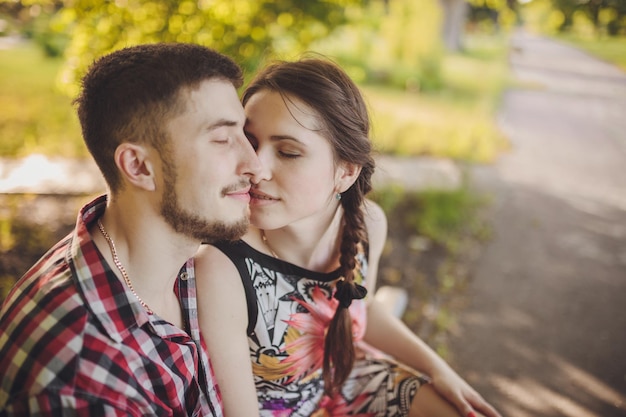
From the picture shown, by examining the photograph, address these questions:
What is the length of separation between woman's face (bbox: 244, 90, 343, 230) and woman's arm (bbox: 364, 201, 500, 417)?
498 mm

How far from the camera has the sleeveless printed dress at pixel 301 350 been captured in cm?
173

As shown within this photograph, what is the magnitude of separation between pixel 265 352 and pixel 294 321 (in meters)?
0.15

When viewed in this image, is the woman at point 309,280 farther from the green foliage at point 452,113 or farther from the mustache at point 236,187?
the green foliage at point 452,113

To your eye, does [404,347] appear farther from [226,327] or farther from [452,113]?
[452,113]

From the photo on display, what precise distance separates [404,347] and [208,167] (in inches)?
49.0

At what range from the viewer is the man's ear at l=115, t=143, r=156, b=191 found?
141 centimetres

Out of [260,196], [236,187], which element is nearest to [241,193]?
[236,187]

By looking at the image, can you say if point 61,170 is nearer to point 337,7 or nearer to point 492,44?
point 337,7

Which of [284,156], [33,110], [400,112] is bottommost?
[400,112]

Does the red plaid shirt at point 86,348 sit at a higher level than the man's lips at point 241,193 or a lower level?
lower

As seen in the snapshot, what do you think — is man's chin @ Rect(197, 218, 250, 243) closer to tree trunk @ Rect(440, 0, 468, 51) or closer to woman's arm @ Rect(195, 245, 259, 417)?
woman's arm @ Rect(195, 245, 259, 417)

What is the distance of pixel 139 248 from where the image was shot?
1.47 m

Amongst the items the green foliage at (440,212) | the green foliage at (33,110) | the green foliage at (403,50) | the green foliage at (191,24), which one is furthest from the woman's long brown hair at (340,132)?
the green foliage at (403,50)

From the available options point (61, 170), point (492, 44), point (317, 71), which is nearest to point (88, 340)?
point (317, 71)
